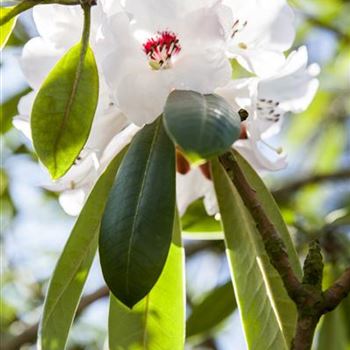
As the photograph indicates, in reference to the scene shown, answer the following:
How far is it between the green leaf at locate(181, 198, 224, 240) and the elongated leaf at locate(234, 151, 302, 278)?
32 centimetres

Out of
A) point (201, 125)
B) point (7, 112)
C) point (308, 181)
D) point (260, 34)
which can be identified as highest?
point (201, 125)

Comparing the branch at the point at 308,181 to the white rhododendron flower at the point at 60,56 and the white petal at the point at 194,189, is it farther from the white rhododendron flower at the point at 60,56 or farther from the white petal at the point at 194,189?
the white rhododendron flower at the point at 60,56

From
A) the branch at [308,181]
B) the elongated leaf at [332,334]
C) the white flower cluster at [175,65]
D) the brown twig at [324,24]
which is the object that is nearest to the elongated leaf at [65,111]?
the white flower cluster at [175,65]

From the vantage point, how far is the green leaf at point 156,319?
1.11m

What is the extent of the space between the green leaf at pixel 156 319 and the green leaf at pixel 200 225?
1.12ft

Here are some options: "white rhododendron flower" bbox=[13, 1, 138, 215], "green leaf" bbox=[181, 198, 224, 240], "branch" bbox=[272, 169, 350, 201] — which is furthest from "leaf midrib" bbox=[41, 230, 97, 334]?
"branch" bbox=[272, 169, 350, 201]

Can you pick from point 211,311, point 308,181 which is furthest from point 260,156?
point 308,181

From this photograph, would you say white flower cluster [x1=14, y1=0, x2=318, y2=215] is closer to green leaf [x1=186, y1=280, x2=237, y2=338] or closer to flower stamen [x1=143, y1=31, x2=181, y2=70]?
flower stamen [x1=143, y1=31, x2=181, y2=70]

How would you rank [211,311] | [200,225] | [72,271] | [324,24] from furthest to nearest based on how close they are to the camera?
[324,24] < [211,311] < [200,225] < [72,271]

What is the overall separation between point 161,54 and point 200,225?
0.50 metres

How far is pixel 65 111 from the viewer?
1.00 meters

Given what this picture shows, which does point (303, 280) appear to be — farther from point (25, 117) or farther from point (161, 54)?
point (25, 117)

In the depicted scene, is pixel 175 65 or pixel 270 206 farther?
pixel 270 206

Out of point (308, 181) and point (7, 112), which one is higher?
point (7, 112)
